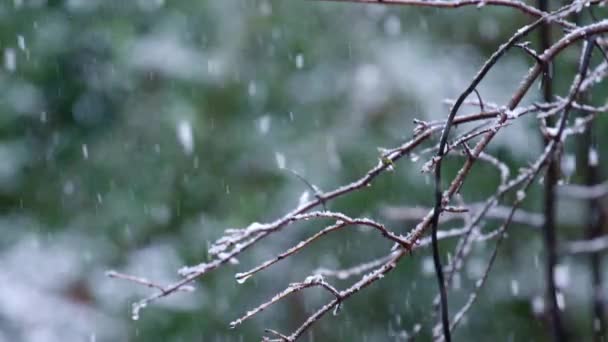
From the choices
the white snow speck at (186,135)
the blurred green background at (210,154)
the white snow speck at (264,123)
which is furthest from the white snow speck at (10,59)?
the white snow speck at (264,123)

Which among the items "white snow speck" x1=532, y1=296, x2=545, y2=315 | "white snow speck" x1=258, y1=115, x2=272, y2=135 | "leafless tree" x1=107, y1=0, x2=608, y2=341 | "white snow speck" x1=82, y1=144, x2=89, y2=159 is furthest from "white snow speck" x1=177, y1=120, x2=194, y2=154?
"leafless tree" x1=107, y1=0, x2=608, y2=341

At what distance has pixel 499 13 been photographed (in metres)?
6.04

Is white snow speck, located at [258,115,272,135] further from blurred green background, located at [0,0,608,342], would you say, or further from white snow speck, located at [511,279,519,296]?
white snow speck, located at [511,279,519,296]

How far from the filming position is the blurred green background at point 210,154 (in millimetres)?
5625

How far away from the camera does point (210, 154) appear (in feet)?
18.7

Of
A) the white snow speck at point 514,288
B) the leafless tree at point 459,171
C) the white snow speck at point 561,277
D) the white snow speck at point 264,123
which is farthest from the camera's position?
the white snow speck at point 514,288

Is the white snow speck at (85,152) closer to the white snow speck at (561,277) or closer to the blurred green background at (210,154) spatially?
the blurred green background at (210,154)

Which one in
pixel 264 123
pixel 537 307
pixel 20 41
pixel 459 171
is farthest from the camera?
pixel 264 123

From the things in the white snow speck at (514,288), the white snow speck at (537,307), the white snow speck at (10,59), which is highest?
the white snow speck at (10,59)

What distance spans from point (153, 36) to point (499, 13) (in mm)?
2367

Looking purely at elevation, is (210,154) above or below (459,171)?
above

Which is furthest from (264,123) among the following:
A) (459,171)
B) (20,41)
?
(459,171)

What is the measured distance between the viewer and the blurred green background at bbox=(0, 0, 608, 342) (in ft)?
18.5

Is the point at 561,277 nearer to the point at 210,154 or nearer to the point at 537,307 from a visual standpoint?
the point at 537,307
